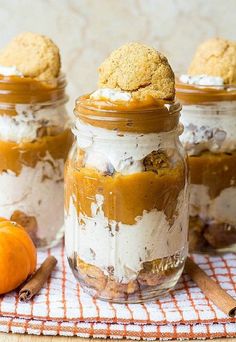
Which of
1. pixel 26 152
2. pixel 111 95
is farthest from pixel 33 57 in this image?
pixel 111 95


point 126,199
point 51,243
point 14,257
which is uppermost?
point 126,199

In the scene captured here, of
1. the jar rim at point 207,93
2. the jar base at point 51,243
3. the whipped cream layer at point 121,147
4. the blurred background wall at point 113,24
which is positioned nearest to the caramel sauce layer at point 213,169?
the jar rim at point 207,93

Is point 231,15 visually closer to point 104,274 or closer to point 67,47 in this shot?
point 67,47

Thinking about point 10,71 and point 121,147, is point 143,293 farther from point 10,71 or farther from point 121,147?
point 10,71

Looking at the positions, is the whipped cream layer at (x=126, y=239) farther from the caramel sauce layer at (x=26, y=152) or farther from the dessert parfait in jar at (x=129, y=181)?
the caramel sauce layer at (x=26, y=152)

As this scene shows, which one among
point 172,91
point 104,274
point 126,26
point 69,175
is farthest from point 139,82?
point 126,26

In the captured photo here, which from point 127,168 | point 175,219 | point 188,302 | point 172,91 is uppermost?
point 172,91
